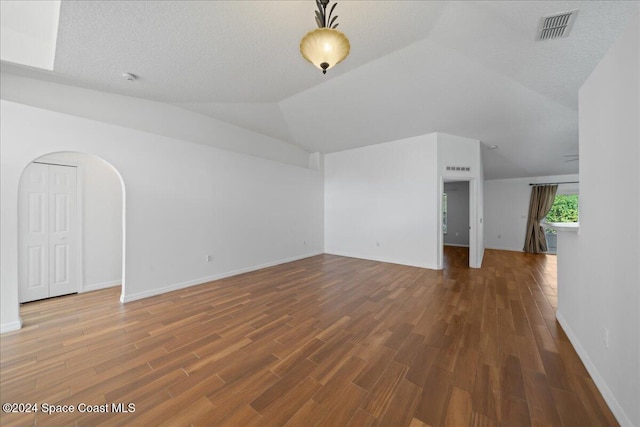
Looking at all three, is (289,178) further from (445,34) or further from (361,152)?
(445,34)

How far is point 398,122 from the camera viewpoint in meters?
4.74

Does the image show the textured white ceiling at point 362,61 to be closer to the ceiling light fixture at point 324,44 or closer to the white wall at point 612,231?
the ceiling light fixture at point 324,44

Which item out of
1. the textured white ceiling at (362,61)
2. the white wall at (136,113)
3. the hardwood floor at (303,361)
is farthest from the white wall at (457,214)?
the white wall at (136,113)

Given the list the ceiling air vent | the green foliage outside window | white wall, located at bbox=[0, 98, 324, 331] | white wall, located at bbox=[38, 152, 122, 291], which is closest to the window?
the green foliage outside window

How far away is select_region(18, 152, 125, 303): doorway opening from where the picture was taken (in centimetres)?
332

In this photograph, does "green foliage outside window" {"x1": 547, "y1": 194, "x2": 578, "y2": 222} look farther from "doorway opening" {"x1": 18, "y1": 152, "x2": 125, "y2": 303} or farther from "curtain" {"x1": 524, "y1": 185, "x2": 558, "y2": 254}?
"doorway opening" {"x1": 18, "y1": 152, "x2": 125, "y2": 303}

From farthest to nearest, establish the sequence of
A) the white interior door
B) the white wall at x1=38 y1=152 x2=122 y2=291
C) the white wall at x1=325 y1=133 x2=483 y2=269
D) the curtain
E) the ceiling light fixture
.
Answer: the curtain, the white wall at x1=325 y1=133 x2=483 y2=269, the white wall at x1=38 y1=152 x2=122 y2=291, the white interior door, the ceiling light fixture

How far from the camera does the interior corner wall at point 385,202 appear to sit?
205 inches

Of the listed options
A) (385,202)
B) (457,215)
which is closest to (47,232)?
(385,202)

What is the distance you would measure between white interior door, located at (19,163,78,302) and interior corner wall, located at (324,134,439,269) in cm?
566

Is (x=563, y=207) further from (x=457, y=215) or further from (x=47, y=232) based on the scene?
(x=47, y=232)

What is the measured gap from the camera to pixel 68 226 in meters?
3.67

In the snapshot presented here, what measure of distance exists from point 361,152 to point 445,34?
3.87 m

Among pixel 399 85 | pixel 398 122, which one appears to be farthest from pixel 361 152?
pixel 399 85
